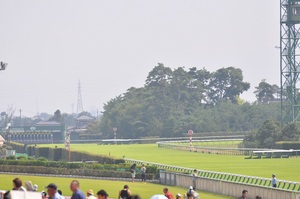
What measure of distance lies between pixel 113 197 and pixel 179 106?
107 meters

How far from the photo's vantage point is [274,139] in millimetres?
80812

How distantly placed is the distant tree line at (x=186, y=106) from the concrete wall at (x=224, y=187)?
258 ft

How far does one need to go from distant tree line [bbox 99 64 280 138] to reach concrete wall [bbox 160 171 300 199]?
78734 millimetres

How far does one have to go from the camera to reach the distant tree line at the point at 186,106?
420ft

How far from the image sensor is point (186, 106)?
478 feet

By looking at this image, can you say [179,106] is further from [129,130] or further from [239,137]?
[239,137]

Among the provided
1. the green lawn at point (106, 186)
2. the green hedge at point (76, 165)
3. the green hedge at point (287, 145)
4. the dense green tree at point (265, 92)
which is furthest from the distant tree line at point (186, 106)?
the green lawn at point (106, 186)

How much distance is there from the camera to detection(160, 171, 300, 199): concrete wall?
1335 inches

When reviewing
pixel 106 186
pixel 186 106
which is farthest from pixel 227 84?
pixel 106 186

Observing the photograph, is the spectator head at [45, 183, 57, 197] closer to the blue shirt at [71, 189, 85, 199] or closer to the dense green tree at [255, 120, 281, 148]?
the blue shirt at [71, 189, 85, 199]

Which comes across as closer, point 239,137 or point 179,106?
point 239,137

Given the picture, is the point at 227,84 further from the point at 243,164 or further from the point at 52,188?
the point at 52,188

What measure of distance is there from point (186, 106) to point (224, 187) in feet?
349

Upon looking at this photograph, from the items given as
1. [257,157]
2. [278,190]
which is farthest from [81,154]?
[278,190]
